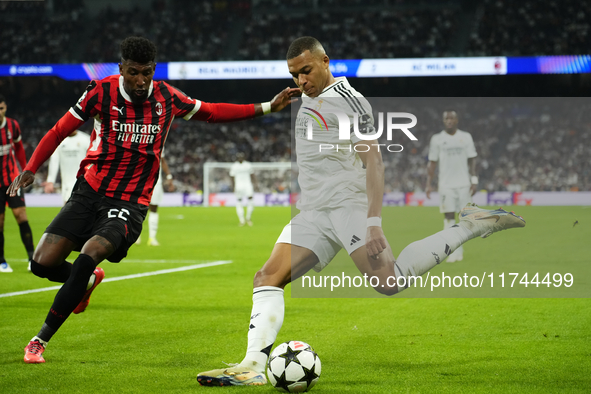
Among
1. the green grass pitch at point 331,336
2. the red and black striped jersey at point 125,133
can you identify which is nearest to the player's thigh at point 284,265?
the green grass pitch at point 331,336

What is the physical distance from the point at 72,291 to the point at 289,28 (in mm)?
32207

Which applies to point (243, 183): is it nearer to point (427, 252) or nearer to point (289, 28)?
point (427, 252)

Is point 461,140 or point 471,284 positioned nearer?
point 471,284

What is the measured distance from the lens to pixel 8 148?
878 centimetres

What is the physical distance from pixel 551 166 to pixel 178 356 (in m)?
22.3

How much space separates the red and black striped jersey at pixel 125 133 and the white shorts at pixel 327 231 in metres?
1.31

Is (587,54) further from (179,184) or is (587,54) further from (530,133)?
(179,184)

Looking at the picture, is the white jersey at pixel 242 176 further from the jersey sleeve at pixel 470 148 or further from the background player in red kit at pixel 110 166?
the background player in red kit at pixel 110 166

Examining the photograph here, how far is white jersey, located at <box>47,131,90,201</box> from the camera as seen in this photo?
11198 millimetres

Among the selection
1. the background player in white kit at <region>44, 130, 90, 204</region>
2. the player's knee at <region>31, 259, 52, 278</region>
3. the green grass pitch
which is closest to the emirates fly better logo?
the green grass pitch

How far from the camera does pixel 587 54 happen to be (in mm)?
29984

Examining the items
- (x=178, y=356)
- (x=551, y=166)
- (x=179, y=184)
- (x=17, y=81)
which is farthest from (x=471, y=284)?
(x=17, y=81)

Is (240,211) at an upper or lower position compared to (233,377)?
upper

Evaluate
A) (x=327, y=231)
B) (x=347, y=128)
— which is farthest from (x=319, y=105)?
(x=327, y=231)
